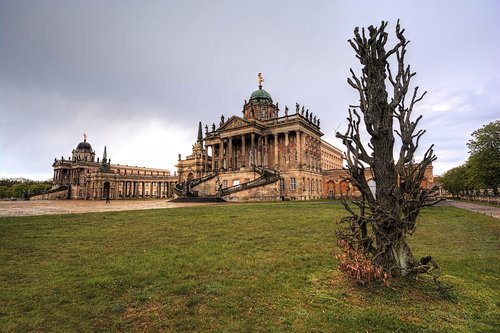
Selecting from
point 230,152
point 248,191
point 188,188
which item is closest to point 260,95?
point 230,152

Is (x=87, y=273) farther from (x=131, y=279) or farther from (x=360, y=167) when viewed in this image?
(x=360, y=167)

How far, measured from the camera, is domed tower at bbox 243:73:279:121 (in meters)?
64.4

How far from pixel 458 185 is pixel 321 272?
3295 inches

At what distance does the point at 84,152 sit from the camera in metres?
121

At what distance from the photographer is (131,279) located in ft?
23.6

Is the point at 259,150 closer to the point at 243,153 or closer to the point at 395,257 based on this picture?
the point at 243,153

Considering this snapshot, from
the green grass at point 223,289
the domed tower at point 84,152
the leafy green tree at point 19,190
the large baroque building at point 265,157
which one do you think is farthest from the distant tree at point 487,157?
the leafy green tree at point 19,190

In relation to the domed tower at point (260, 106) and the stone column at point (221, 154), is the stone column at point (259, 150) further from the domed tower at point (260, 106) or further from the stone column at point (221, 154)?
the domed tower at point (260, 106)

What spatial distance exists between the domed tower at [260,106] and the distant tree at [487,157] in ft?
127

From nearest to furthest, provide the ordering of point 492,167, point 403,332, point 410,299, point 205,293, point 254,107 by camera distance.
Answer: point 403,332 < point 410,299 < point 205,293 < point 492,167 < point 254,107

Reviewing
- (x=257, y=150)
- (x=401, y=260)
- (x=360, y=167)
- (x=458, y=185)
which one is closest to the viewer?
(x=401, y=260)

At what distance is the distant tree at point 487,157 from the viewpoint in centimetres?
4122

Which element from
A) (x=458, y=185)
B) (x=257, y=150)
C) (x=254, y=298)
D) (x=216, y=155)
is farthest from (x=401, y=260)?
(x=458, y=185)

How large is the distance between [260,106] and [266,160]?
50.7 feet
